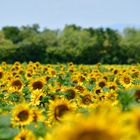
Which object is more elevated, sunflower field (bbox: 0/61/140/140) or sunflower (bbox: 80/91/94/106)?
sunflower field (bbox: 0/61/140/140)

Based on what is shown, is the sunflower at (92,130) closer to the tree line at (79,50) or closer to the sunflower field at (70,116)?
the sunflower field at (70,116)

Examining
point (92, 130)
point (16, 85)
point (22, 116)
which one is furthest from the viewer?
point (16, 85)

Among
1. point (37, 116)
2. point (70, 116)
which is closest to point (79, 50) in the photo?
point (37, 116)

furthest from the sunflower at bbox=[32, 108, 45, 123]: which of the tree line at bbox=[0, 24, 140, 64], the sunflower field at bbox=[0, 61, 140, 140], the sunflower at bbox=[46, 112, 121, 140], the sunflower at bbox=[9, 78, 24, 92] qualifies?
the tree line at bbox=[0, 24, 140, 64]

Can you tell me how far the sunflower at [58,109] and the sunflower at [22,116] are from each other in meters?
0.16

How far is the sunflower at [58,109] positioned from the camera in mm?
4926

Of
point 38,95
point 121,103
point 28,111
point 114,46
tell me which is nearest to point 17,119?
point 28,111

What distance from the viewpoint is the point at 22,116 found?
4.96 meters

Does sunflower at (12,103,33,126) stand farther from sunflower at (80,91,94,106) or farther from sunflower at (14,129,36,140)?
sunflower at (80,91,94,106)

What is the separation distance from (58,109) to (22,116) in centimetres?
29

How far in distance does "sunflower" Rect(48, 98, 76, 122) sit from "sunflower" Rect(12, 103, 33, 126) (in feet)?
0.53

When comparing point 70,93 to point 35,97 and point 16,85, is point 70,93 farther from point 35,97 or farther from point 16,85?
point 16,85

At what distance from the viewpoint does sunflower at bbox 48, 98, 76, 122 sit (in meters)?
4.93

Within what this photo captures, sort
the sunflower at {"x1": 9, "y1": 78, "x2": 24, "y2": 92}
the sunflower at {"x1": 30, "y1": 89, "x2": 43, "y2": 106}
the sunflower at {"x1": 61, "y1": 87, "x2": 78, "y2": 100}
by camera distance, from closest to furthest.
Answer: the sunflower at {"x1": 30, "y1": 89, "x2": 43, "y2": 106}, the sunflower at {"x1": 61, "y1": 87, "x2": 78, "y2": 100}, the sunflower at {"x1": 9, "y1": 78, "x2": 24, "y2": 92}
